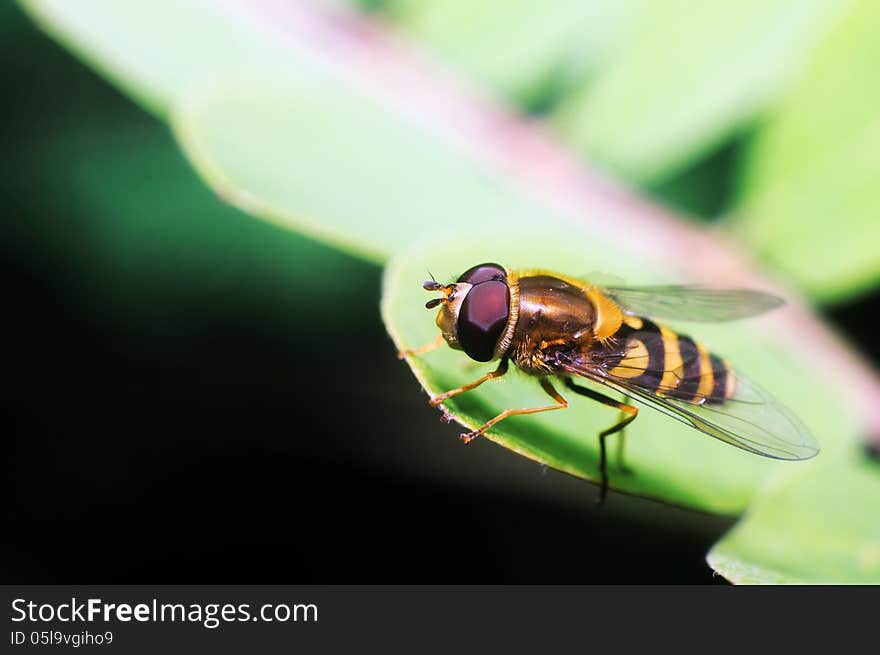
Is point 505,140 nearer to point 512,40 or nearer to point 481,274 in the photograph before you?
point 512,40

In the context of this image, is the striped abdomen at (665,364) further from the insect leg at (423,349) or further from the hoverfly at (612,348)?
the insect leg at (423,349)

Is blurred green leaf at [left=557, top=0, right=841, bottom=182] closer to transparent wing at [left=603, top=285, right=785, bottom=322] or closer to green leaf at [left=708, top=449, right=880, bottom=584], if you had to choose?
transparent wing at [left=603, top=285, right=785, bottom=322]

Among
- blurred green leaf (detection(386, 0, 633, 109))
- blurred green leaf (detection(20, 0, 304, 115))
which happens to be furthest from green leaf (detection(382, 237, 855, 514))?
blurred green leaf (detection(20, 0, 304, 115))

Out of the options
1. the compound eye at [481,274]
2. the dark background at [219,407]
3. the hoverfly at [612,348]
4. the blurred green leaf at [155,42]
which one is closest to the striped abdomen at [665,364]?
the hoverfly at [612,348]

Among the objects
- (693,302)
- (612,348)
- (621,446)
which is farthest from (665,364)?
(621,446)
